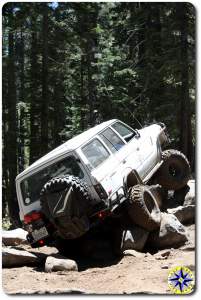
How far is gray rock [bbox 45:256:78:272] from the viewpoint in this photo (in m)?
6.15

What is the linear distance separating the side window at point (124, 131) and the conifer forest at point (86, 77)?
47 cm

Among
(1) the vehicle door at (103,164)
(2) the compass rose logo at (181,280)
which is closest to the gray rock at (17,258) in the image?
(1) the vehicle door at (103,164)

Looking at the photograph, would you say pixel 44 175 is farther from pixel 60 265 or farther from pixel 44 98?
pixel 44 98

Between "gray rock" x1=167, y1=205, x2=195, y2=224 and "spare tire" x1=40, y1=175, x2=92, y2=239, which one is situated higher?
"spare tire" x1=40, y1=175, x2=92, y2=239

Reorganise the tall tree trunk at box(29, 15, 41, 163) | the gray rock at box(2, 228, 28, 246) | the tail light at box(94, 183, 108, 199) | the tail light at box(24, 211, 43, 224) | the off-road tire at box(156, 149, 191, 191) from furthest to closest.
→ the tall tree trunk at box(29, 15, 41, 163), the off-road tire at box(156, 149, 191, 191), the gray rock at box(2, 228, 28, 246), the tail light at box(24, 211, 43, 224), the tail light at box(94, 183, 108, 199)

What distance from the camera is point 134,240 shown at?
22.4 feet

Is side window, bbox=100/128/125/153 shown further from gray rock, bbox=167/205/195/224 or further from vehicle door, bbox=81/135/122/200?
gray rock, bbox=167/205/195/224

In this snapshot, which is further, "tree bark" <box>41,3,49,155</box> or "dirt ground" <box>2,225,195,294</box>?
"tree bark" <box>41,3,49,155</box>

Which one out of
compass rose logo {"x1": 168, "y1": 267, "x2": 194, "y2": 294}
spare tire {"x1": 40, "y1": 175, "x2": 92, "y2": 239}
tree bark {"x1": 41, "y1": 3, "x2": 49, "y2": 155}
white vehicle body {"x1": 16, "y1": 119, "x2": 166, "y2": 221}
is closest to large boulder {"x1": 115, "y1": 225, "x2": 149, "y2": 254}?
white vehicle body {"x1": 16, "y1": 119, "x2": 166, "y2": 221}

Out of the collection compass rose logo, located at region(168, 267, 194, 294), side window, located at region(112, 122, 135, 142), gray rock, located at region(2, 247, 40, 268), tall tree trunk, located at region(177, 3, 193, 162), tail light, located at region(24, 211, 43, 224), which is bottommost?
gray rock, located at region(2, 247, 40, 268)

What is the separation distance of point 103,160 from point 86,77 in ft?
10.2

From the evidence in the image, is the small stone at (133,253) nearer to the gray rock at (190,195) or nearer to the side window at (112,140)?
the gray rock at (190,195)

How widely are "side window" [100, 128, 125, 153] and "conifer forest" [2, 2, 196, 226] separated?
0.65 metres

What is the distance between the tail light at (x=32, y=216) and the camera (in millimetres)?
6617
